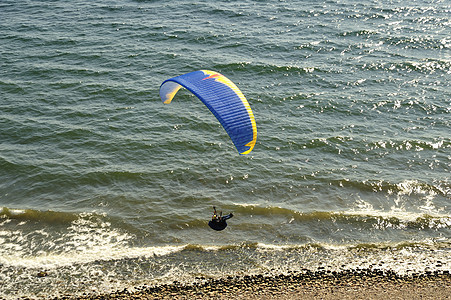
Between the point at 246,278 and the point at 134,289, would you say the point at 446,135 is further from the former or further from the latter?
the point at 134,289

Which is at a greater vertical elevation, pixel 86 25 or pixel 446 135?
pixel 86 25

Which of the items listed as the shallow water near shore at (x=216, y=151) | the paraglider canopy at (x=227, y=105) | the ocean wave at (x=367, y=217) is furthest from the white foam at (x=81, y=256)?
the paraglider canopy at (x=227, y=105)

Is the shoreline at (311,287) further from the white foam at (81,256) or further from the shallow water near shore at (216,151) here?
the white foam at (81,256)

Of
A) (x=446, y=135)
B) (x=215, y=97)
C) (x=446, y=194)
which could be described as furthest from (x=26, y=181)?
(x=446, y=135)

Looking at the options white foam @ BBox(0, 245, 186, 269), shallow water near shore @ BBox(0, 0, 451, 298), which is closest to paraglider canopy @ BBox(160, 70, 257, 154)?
shallow water near shore @ BBox(0, 0, 451, 298)

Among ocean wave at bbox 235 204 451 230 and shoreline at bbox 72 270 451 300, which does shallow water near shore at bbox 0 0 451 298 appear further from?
shoreline at bbox 72 270 451 300

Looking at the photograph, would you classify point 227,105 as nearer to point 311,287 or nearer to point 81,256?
point 311,287
